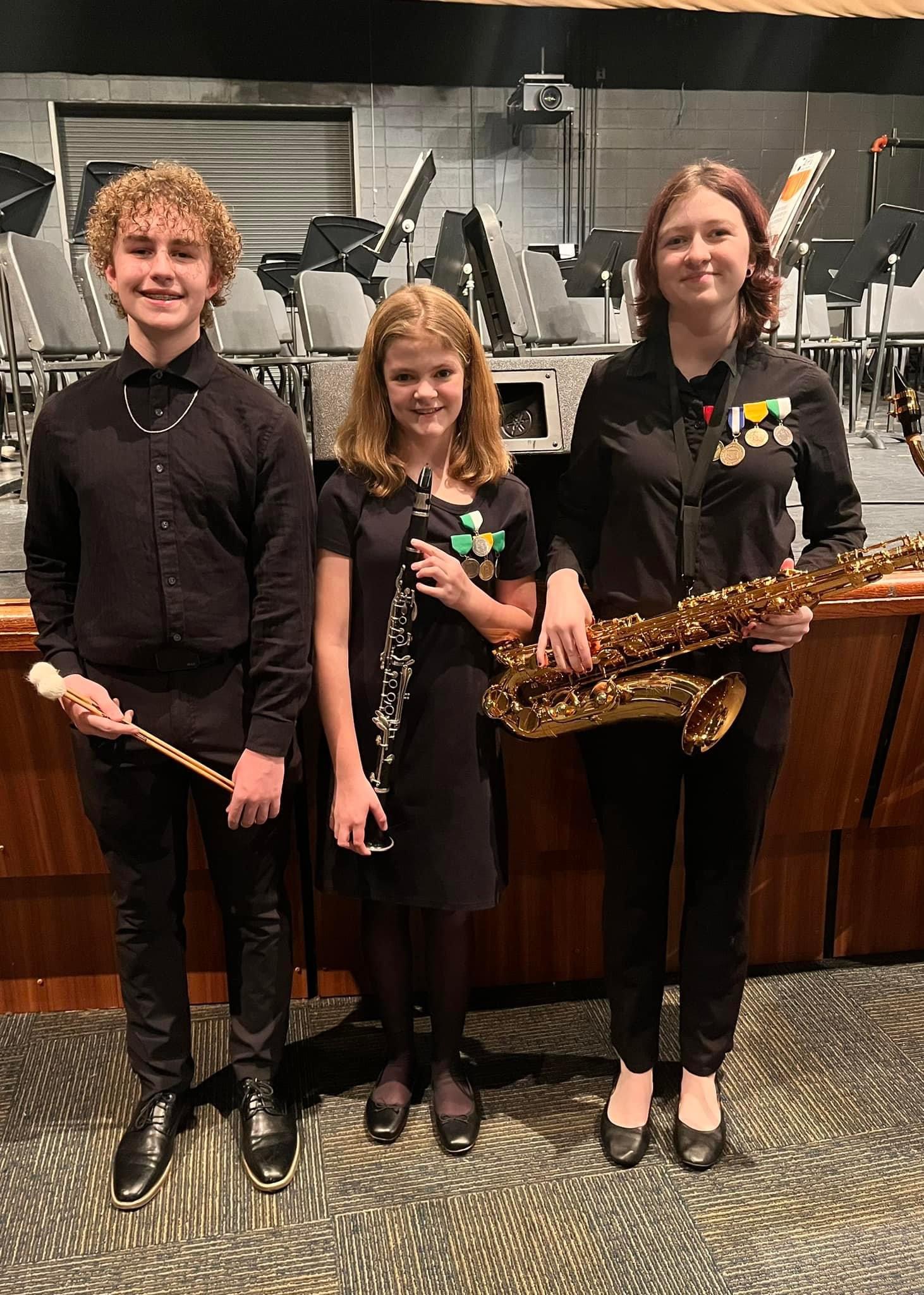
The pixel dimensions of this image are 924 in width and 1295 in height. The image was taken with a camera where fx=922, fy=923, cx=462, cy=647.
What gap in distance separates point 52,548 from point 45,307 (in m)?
3.00

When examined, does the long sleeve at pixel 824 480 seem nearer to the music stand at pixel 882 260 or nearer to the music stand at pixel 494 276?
the music stand at pixel 494 276

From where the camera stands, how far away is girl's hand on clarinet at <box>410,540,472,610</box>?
147cm

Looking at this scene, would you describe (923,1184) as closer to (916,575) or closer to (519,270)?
(916,575)

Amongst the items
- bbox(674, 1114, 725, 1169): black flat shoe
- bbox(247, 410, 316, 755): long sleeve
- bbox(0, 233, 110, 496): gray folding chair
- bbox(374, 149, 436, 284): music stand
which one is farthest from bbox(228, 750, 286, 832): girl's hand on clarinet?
bbox(374, 149, 436, 284): music stand

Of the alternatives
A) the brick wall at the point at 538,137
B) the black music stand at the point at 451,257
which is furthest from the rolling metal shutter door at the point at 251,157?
the black music stand at the point at 451,257

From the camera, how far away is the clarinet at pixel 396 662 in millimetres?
1509

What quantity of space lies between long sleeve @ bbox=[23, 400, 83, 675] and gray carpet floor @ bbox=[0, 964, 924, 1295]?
37.8 inches

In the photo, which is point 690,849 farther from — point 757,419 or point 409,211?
point 409,211

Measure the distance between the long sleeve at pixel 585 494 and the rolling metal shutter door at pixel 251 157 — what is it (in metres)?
8.21

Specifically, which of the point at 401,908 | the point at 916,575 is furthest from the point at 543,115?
the point at 401,908

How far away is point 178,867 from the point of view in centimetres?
164

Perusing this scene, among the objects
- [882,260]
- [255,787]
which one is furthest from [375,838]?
[882,260]

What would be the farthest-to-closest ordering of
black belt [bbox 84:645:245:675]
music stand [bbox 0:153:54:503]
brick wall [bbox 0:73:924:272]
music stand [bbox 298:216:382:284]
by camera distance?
brick wall [bbox 0:73:924:272], music stand [bbox 298:216:382:284], music stand [bbox 0:153:54:503], black belt [bbox 84:645:245:675]

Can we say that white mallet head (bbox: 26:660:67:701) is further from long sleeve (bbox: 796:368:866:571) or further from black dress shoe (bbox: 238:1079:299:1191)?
long sleeve (bbox: 796:368:866:571)
